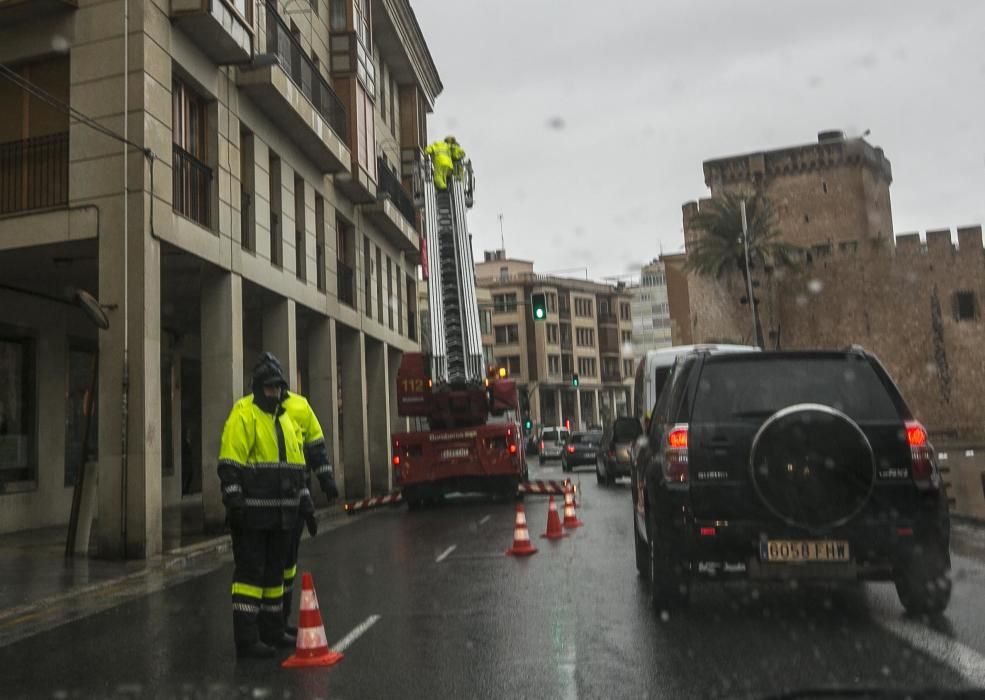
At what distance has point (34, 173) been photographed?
15078 millimetres

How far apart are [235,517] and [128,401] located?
25.4 ft

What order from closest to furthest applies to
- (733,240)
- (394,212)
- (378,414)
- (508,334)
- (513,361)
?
(378,414), (394,212), (733,240), (513,361), (508,334)

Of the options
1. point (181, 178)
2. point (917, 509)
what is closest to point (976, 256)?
point (181, 178)

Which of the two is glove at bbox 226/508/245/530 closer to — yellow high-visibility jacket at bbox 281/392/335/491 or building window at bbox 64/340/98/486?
yellow high-visibility jacket at bbox 281/392/335/491

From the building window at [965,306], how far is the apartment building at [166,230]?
45979 mm

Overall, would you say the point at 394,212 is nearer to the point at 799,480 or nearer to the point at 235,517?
the point at 235,517

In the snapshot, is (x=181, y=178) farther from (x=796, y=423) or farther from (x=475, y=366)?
(x=796, y=423)

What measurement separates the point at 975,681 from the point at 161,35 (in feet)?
45.1

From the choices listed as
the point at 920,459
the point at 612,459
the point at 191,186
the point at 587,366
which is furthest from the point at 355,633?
the point at 587,366

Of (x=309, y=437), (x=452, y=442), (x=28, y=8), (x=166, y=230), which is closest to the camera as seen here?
(x=309, y=437)

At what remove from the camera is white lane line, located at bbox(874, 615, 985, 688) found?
5610mm

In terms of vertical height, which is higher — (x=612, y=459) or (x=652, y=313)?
(x=652, y=313)

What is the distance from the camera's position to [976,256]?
60.9 meters

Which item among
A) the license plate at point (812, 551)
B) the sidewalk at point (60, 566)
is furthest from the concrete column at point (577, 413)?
the license plate at point (812, 551)
